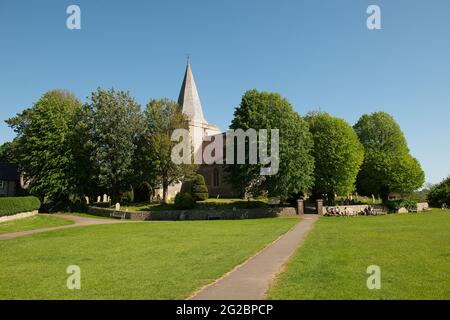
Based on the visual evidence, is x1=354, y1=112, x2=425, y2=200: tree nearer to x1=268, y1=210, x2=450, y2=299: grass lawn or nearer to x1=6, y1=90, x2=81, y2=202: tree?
x1=268, y1=210, x2=450, y2=299: grass lawn

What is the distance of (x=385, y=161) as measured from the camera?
55.0 meters

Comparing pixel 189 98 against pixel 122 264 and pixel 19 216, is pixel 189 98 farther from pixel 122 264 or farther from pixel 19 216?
pixel 122 264

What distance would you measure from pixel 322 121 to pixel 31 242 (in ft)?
125

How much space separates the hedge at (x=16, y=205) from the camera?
34469 mm

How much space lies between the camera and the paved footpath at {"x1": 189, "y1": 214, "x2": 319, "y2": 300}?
884cm

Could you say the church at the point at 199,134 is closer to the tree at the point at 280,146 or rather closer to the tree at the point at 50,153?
the tree at the point at 50,153

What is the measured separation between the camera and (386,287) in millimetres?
9477

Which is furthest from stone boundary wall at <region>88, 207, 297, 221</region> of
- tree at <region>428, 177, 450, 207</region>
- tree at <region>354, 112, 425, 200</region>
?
tree at <region>428, 177, 450, 207</region>

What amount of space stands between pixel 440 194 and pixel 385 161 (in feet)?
44.8

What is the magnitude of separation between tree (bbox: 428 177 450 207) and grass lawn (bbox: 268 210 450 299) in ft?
154

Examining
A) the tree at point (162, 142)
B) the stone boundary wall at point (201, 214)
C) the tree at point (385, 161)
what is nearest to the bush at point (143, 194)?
the tree at point (162, 142)

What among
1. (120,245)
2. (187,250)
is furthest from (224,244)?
(120,245)

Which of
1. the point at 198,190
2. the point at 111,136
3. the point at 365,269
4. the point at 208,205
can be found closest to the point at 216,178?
the point at 198,190
